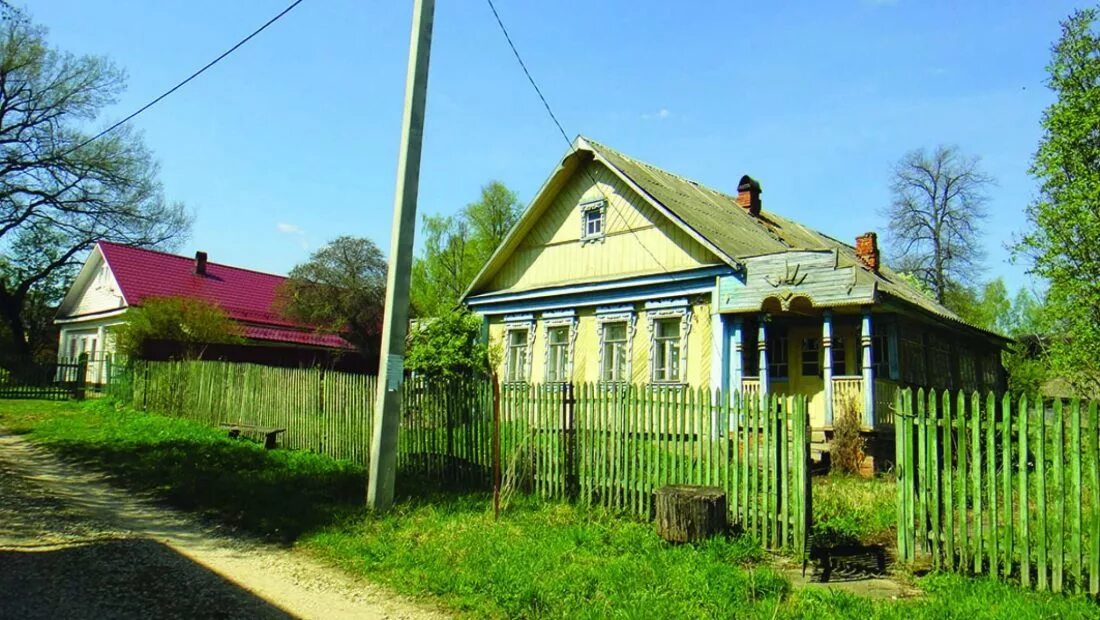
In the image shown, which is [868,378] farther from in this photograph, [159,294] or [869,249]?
[159,294]

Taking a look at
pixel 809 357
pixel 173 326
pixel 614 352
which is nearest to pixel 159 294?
pixel 173 326

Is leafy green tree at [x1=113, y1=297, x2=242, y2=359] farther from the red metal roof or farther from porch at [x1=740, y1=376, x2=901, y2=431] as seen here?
porch at [x1=740, y1=376, x2=901, y2=431]

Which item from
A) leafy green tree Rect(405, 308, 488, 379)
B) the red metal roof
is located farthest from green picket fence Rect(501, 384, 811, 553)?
the red metal roof

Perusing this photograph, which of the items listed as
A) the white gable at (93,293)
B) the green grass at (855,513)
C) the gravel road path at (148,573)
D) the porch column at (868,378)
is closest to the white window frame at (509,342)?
the porch column at (868,378)

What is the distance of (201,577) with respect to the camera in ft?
19.9

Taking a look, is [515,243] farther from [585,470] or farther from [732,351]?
[585,470]

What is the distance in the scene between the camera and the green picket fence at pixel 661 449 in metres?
7.00

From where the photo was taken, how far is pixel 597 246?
17.7 metres

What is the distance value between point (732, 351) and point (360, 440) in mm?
7679

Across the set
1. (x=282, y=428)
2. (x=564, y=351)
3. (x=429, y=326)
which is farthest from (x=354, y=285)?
(x=282, y=428)

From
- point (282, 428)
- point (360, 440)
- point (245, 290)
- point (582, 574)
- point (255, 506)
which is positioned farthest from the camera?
point (245, 290)

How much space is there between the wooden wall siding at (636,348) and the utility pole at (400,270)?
22.8ft

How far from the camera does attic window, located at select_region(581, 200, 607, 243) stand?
17641 millimetres

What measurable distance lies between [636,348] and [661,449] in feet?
28.3
